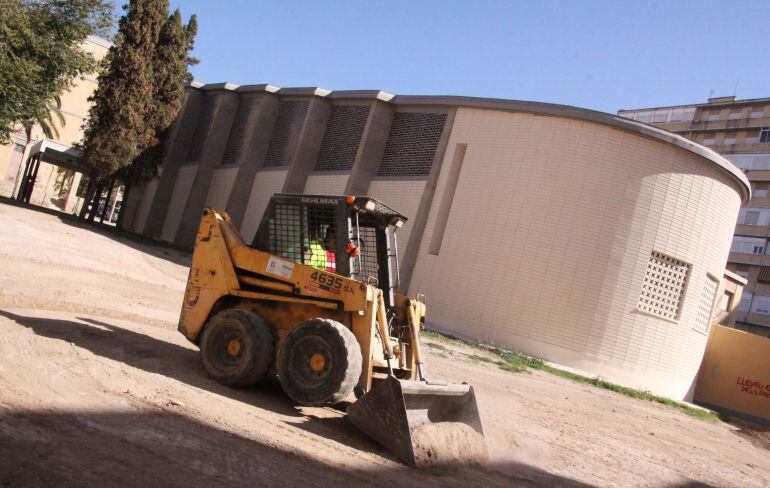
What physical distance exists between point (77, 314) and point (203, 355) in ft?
13.4

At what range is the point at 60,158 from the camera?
118 feet

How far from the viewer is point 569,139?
2072 centimetres

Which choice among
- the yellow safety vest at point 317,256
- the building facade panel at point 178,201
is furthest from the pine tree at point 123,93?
the yellow safety vest at point 317,256

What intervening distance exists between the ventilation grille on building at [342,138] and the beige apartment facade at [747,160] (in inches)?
1343

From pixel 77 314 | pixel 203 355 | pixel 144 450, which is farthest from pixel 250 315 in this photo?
pixel 77 314

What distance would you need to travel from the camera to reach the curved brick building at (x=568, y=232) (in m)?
20.0

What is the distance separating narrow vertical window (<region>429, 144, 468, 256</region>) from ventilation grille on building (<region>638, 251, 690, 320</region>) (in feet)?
21.8

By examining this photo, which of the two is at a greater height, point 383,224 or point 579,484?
point 383,224

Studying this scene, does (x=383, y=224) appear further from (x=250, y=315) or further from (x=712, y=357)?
(x=712, y=357)

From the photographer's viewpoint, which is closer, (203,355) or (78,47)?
(203,355)

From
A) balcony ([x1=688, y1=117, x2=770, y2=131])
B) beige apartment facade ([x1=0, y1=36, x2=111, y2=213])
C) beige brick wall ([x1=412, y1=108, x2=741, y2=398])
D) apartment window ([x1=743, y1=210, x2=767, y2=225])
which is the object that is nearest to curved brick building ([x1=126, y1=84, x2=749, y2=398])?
beige brick wall ([x1=412, y1=108, x2=741, y2=398])

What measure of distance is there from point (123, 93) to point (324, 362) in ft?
79.6

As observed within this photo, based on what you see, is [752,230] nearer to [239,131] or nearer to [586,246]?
[586,246]

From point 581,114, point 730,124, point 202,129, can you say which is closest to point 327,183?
point 581,114
